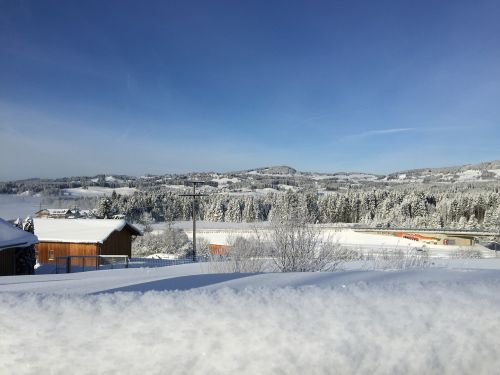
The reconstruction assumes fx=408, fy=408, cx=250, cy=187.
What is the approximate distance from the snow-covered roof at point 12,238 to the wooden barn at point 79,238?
8.43m

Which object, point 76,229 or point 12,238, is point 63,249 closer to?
point 76,229

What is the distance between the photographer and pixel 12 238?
680 inches

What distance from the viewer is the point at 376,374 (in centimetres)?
246

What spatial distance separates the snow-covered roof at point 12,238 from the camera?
55.3 ft

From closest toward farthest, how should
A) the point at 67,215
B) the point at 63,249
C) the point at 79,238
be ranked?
1. the point at 79,238
2. the point at 63,249
3. the point at 67,215

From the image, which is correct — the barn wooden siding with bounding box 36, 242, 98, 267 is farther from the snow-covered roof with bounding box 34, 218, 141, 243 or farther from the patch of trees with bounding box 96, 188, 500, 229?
the patch of trees with bounding box 96, 188, 500, 229

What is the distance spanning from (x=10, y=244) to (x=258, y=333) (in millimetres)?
17516

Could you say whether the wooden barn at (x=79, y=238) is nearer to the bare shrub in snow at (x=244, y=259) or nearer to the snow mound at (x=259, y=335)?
the bare shrub in snow at (x=244, y=259)

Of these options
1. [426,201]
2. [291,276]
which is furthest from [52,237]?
[426,201]

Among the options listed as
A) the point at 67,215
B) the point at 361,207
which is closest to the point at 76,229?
the point at 67,215

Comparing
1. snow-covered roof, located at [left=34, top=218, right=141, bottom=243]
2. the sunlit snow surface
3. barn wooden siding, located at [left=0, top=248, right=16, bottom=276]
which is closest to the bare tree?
the sunlit snow surface

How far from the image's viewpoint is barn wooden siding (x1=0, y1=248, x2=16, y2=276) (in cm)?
1706

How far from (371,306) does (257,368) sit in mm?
831

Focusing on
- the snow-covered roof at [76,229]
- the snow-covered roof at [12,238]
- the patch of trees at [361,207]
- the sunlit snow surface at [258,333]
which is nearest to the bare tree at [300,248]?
the sunlit snow surface at [258,333]
